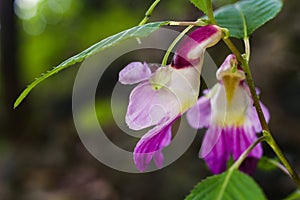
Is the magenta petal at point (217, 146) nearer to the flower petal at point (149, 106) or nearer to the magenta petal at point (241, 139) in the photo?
the magenta petal at point (241, 139)

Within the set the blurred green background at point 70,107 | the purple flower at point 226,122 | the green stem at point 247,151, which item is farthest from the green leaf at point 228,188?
the blurred green background at point 70,107

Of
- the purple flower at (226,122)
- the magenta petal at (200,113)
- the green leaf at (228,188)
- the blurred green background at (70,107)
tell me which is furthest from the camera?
the blurred green background at (70,107)

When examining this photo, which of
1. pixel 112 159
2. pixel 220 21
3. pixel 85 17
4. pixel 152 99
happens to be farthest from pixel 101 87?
pixel 152 99

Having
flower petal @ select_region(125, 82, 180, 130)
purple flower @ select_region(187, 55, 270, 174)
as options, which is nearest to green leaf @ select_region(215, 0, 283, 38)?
purple flower @ select_region(187, 55, 270, 174)

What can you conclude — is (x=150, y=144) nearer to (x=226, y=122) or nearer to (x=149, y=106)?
(x=149, y=106)

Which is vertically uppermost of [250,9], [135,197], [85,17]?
[250,9]

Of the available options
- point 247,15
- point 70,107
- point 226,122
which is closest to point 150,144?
point 226,122

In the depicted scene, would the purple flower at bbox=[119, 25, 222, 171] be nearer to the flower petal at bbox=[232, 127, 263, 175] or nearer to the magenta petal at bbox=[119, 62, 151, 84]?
the magenta petal at bbox=[119, 62, 151, 84]

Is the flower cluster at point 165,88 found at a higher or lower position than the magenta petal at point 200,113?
higher

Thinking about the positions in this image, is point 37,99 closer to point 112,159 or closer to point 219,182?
point 112,159
